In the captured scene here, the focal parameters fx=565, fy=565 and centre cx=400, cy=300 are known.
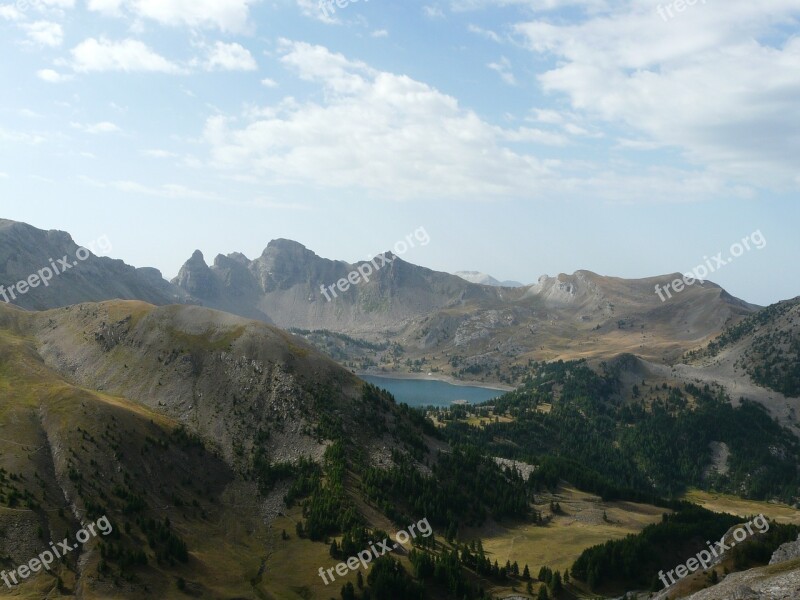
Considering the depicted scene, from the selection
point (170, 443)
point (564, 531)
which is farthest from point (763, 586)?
point (170, 443)

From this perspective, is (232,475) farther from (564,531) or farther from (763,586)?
(763,586)

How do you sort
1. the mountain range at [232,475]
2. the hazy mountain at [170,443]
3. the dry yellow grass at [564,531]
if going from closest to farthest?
1. the hazy mountain at [170,443]
2. the mountain range at [232,475]
3. the dry yellow grass at [564,531]

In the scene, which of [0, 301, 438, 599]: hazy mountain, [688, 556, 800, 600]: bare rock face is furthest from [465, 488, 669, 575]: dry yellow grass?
[688, 556, 800, 600]: bare rock face

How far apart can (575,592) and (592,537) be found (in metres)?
30.7

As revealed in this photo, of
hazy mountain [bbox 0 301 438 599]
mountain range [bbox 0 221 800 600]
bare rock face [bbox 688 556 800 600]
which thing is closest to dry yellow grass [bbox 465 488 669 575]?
mountain range [bbox 0 221 800 600]

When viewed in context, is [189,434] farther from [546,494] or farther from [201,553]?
[546,494]

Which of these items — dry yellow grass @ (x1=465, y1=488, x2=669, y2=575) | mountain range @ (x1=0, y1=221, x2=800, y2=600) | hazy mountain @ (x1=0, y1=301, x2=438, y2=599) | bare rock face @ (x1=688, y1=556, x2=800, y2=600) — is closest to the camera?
bare rock face @ (x1=688, y1=556, x2=800, y2=600)

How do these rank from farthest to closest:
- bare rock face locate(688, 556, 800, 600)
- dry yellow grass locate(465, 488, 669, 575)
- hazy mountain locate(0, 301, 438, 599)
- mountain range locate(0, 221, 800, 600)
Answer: dry yellow grass locate(465, 488, 669, 575) → mountain range locate(0, 221, 800, 600) → hazy mountain locate(0, 301, 438, 599) → bare rock face locate(688, 556, 800, 600)

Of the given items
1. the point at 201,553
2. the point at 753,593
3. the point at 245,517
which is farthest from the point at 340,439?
the point at 753,593

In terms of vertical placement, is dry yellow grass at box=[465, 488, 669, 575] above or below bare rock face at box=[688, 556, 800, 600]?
below

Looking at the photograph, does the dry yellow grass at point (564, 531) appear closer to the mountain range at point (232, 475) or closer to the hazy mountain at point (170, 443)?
the mountain range at point (232, 475)

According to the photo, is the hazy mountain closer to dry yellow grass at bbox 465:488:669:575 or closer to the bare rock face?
dry yellow grass at bbox 465:488:669:575

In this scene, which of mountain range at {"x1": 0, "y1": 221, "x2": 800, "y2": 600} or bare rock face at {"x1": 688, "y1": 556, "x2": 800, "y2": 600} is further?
mountain range at {"x1": 0, "y1": 221, "x2": 800, "y2": 600}

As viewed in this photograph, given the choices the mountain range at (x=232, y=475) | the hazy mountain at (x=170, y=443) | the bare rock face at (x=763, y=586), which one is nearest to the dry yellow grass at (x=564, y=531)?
the mountain range at (x=232, y=475)
